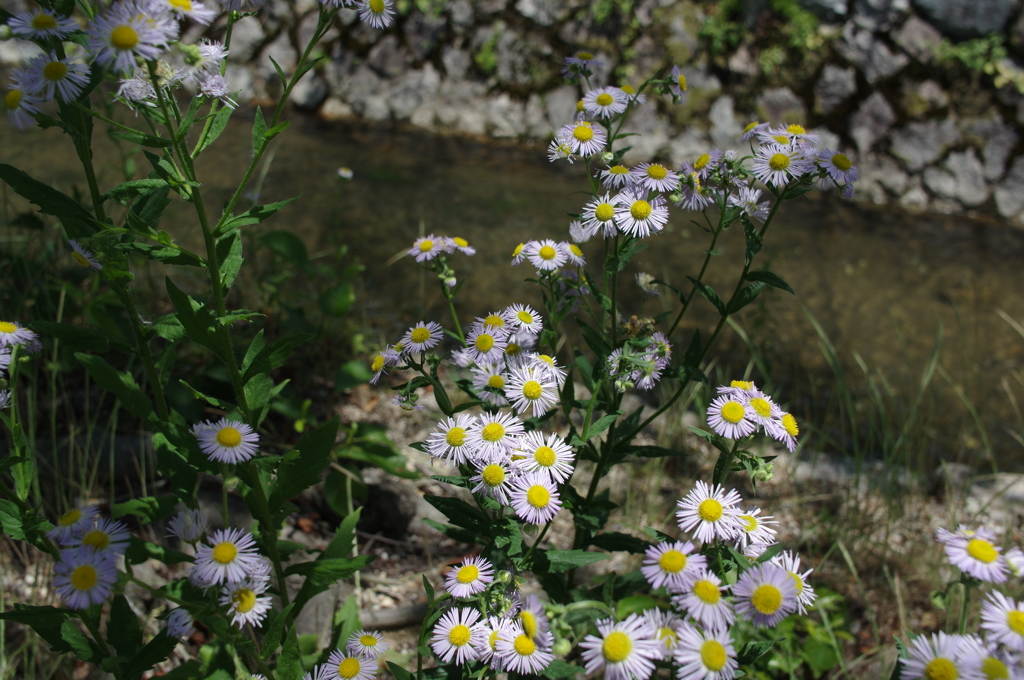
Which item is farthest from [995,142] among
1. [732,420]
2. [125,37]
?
[125,37]

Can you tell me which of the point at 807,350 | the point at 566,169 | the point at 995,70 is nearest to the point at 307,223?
the point at 566,169

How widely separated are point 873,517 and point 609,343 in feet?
4.52

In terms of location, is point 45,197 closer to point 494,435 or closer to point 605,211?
point 494,435

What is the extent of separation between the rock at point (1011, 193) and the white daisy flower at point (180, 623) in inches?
206

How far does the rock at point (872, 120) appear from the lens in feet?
15.2

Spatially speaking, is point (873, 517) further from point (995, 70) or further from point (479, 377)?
point (995, 70)

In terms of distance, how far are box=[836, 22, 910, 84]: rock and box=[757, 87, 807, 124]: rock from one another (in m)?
0.43

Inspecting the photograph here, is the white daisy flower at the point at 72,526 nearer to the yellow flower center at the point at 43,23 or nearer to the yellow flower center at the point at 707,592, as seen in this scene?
the yellow flower center at the point at 43,23

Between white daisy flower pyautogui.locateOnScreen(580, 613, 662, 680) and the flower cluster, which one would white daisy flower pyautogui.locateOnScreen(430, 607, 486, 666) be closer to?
white daisy flower pyautogui.locateOnScreen(580, 613, 662, 680)

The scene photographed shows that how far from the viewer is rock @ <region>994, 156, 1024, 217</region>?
14.6ft

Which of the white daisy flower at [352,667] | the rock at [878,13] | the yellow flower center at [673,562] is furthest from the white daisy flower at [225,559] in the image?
the rock at [878,13]

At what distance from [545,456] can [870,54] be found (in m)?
4.74

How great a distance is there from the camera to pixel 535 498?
Answer: 3.47ft

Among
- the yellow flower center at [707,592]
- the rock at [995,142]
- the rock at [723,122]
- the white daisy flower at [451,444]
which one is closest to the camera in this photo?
the yellow flower center at [707,592]
